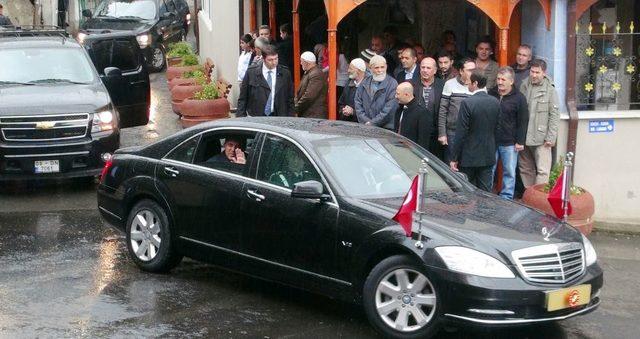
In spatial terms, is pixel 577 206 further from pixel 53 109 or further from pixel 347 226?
pixel 53 109

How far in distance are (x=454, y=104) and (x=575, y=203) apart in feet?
5.56

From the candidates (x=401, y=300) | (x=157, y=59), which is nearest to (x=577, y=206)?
(x=401, y=300)

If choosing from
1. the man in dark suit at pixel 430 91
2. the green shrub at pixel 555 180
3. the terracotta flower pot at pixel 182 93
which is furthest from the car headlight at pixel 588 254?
the terracotta flower pot at pixel 182 93

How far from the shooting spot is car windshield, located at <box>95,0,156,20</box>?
2569cm

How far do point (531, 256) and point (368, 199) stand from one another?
4.26 ft

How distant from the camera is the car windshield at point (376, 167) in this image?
26.2 ft

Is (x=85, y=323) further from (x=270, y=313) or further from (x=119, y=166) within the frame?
(x=119, y=166)

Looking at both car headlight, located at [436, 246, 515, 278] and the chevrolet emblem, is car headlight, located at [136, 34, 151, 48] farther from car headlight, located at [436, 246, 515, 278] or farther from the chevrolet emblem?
car headlight, located at [436, 246, 515, 278]

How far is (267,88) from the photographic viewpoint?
12844 millimetres

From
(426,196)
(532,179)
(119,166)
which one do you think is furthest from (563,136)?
(119,166)

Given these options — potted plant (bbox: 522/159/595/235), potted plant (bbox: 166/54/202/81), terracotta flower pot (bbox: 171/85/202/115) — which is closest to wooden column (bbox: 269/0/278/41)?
terracotta flower pot (bbox: 171/85/202/115)

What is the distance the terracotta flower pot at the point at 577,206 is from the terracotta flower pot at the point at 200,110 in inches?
244

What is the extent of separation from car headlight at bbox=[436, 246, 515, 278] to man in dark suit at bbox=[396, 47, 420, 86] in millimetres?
5323

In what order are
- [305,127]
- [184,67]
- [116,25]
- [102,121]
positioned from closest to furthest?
1. [305,127]
2. [102,121]
3. [184,67]
4. [116,25]
